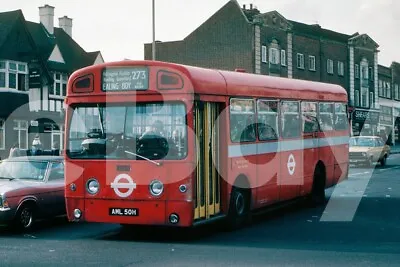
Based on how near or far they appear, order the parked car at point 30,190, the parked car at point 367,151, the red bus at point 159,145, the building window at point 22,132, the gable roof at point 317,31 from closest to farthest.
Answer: the red bus at point 159,145
the parked car at point 30,190
the parked car at point 367,151
the building window at point 22,132
the gable roof at point 317,31

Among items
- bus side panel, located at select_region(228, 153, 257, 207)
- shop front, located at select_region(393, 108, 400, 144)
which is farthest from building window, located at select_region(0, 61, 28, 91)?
shop front, located at select_region(393, 108, 400, 144)

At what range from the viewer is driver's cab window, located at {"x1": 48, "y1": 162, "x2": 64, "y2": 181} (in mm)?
14039

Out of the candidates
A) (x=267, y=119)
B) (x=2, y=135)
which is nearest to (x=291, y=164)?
(x=267, y=119)

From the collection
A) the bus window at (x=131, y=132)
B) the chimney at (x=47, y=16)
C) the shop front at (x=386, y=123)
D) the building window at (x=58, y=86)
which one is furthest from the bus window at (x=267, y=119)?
the shop front at (x=386, y=123)

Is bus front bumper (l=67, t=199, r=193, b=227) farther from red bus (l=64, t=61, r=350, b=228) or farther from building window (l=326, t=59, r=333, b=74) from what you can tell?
building window (l=326, t=59, r=333, b=74)

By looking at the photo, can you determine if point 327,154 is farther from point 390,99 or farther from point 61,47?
point 390,99

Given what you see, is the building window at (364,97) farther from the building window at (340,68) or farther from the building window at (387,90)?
the building window at (387,90)

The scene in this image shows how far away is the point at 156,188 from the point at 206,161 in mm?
1032

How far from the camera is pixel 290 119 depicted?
1559cm

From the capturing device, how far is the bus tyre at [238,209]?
42.1 feet

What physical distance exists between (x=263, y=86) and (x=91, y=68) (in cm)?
380

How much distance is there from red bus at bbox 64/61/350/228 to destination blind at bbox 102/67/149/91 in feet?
0.06

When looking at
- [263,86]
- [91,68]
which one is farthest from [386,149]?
[91,68]

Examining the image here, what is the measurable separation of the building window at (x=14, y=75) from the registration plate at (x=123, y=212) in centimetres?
3179
